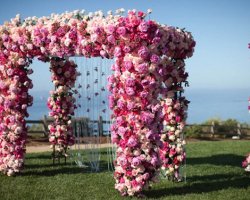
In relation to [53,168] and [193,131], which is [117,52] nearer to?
[53,168]

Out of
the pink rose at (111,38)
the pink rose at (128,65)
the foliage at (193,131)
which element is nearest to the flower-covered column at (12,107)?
the pink rose at (111,38)

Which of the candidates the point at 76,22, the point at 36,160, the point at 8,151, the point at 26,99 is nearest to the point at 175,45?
the point at 76,22

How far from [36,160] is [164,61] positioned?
748 centimetres

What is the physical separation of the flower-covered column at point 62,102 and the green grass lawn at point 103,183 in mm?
1049

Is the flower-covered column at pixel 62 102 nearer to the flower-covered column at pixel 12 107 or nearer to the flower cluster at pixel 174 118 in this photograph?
the flower-covered column at pixel 12 107

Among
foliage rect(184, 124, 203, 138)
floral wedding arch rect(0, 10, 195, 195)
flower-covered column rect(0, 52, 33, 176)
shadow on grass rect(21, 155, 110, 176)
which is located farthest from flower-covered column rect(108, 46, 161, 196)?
foliage rect(184, 124, 203, 138)

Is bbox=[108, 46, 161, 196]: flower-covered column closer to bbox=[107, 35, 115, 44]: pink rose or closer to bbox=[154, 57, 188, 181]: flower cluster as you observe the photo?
bbox=[107, 35, 115, 44]: pink rose

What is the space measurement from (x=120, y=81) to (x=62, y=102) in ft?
18.0

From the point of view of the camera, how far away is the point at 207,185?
11.5m

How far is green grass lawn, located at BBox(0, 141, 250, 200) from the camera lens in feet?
34.1

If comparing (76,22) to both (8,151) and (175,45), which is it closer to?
(175,45)

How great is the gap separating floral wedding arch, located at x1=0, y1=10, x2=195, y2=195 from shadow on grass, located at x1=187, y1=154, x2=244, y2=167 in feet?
14.1

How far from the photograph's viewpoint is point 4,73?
12.8 m

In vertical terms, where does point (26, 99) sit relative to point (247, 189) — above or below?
above
